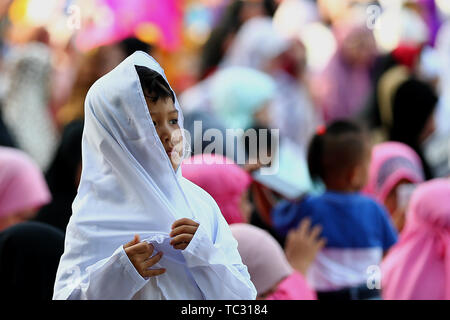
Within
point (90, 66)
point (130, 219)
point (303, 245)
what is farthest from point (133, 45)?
point (130, 219)

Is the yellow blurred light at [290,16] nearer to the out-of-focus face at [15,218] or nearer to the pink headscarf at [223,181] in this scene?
the out-of-focus face at [15,218]

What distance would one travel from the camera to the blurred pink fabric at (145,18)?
26.7 ft

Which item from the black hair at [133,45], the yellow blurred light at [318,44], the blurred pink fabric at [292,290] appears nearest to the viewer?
the blurred pink fabric at [292,290]

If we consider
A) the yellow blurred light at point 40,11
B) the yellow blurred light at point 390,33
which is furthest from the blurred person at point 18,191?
the yellow blurred light at point 390,33

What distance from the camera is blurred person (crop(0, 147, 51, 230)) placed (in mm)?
4117

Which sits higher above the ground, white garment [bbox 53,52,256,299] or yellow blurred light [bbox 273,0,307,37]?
yellow blurred light [bbox 273,0,307,37]

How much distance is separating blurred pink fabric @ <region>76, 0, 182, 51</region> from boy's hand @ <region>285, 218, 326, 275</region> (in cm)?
419

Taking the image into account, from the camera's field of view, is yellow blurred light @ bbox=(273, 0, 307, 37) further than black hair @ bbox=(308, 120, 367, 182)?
Yes

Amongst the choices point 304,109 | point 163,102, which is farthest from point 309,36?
point 163,102

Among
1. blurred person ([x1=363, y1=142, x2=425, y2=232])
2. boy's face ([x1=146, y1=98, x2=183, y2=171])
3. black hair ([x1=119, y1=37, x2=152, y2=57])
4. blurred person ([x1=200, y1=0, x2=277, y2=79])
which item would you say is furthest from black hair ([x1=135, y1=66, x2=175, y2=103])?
blurred person ([x1=200, y1=0, x2=277, y2=79])

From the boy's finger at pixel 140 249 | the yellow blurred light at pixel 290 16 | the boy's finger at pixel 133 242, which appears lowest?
the boy's finger at pixel 140 249

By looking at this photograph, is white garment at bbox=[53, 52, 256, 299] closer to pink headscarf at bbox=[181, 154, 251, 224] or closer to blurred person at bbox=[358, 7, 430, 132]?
pink headscarf at bbox=[181, 154, 251, 224]

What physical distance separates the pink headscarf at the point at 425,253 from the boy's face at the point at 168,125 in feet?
6.20
